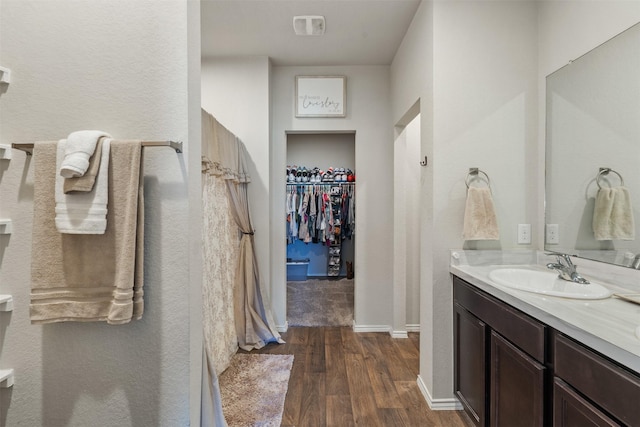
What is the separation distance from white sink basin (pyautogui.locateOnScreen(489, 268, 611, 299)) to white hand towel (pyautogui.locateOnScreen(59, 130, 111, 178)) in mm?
1780

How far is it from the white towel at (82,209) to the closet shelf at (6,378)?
610 millimetres

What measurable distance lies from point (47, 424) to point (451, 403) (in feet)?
6.97

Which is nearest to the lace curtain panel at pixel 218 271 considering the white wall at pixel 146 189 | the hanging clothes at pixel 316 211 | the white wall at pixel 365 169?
the white wall at pixel 365 169

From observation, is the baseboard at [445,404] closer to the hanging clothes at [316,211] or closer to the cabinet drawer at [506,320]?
the cabinet drawer at [506,320]

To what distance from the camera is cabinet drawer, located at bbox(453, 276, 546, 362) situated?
45.5 inches

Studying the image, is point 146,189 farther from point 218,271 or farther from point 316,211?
point 316,211

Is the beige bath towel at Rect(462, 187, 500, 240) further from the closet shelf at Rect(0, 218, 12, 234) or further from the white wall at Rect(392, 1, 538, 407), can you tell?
the closet shelf at Rect(0, 218, 12, 234)

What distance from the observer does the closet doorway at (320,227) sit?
3832 millimetres

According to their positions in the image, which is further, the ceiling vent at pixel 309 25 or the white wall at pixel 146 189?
the ceiling vent at pixel 309 25

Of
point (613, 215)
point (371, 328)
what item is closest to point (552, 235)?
point (613, 215)

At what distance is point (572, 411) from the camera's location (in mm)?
985

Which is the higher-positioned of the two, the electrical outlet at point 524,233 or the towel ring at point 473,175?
the towel ring at point 473,175

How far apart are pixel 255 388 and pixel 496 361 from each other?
159 centimetres

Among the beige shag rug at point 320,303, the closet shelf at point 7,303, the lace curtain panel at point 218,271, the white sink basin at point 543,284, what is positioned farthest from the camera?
the beige shag rug at point 320,303
